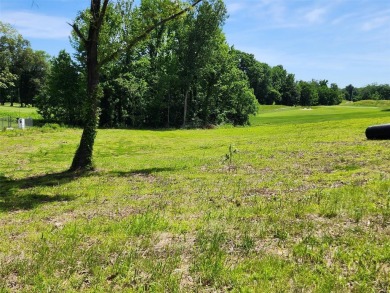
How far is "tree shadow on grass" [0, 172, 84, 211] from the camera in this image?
10906mm

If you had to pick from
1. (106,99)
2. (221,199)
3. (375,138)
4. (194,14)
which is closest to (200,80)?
(194,14)

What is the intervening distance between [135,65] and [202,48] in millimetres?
11168

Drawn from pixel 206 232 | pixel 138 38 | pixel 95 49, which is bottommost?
pixel 206 232

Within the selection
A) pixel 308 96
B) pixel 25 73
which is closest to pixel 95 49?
pixel 25 73

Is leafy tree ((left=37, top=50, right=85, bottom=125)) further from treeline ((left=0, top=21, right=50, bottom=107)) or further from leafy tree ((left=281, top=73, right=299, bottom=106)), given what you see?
leafy tree ((left=281, top=73, right=299, bottom=106))

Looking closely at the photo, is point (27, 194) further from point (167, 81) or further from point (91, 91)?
point (167, 81)

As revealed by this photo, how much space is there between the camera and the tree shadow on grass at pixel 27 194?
35.8ft

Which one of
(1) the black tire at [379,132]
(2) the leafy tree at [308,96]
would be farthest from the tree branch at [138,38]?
(2) the leafy tree at [308,96]

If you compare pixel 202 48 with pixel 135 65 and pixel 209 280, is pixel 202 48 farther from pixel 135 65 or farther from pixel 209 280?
pixel 209 280

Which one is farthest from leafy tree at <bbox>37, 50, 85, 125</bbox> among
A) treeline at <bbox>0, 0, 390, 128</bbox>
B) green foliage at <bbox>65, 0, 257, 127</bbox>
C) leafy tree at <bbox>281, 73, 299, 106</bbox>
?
leafy tree at <bbox>281, 73, 299, 106</bbox>

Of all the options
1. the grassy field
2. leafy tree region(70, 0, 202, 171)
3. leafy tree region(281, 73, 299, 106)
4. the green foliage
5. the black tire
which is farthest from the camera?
leafy tree region(281, 73, 299, 106)

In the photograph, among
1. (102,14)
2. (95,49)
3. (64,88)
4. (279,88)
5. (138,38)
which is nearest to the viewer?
(102,14)

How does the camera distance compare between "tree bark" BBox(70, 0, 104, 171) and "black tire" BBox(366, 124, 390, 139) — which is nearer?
"tree bark" BBox(70, 0, 104, 171)

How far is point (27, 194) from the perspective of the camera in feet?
40.6
